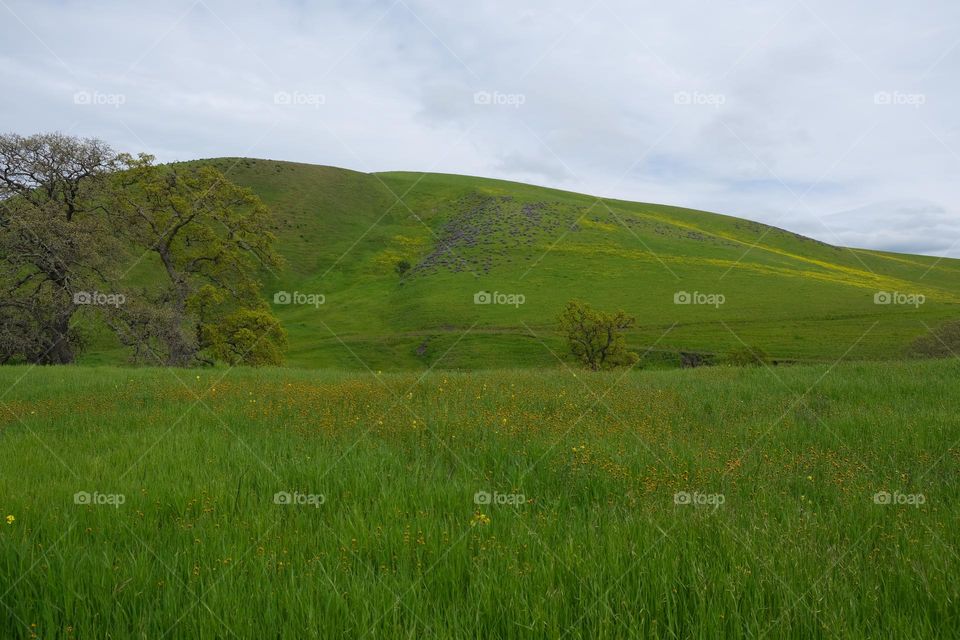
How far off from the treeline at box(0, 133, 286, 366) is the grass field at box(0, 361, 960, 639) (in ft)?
57.7

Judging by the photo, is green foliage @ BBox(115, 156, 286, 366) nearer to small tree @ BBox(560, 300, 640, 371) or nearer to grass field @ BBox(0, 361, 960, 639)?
grass field @ BBox(0, 361, 960, 639)

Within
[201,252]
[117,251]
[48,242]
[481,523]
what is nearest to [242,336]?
[201,252]

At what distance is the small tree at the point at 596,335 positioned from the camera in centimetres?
4278

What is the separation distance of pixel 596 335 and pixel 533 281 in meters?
26.5

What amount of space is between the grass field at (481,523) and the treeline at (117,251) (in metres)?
17.6

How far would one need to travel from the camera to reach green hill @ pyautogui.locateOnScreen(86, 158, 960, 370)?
52750mm

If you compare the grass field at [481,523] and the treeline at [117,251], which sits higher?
the treeline at [117,251]

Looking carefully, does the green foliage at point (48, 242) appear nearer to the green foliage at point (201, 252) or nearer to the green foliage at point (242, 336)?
the green foliage at point (201, 252)

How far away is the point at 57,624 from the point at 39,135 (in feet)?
95.7

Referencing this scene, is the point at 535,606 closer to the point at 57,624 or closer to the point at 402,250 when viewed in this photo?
the point at 57,624

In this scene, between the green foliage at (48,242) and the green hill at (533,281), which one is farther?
the green hill at (533,281)

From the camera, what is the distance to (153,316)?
79.2 ft

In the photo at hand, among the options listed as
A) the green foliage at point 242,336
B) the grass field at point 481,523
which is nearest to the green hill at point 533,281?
the green foliage at point 242,336

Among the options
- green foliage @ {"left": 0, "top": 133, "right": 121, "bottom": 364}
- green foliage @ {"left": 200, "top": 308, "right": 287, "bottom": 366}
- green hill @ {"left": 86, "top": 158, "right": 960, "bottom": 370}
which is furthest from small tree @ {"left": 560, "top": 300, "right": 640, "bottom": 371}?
green foliage @ {"left": 0, "top": 133, "right": 121, "bottom": 364}
